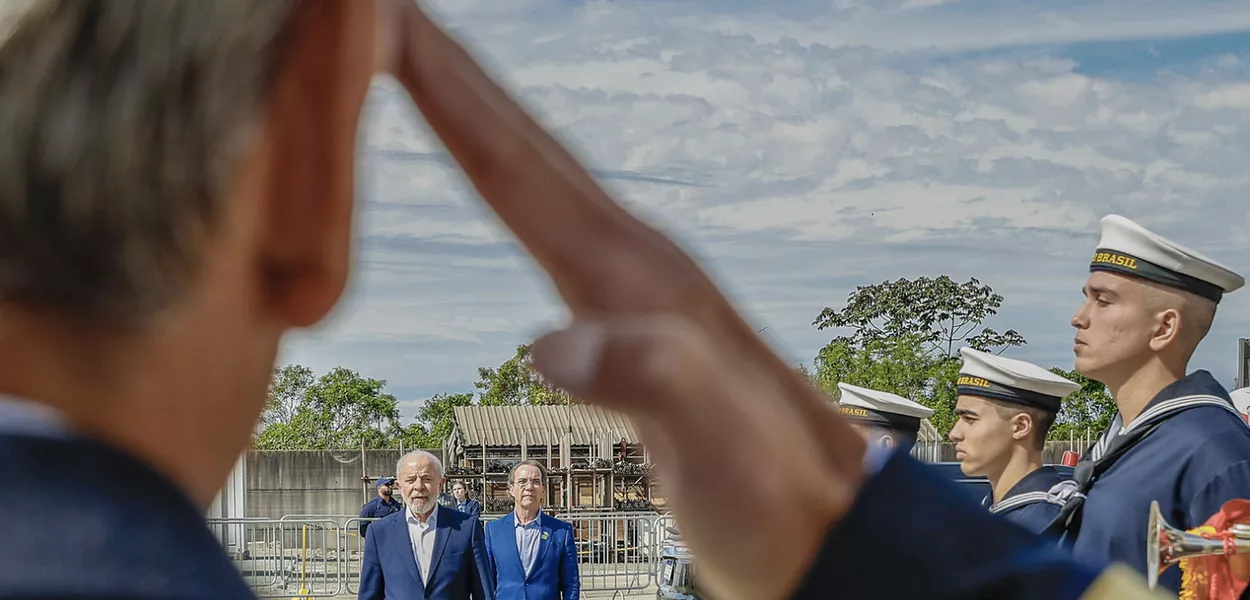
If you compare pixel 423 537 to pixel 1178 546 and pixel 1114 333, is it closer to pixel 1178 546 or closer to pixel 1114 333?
pixel 1114 333

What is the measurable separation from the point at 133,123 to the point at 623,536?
14.5 metres

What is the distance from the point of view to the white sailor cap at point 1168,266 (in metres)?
4.71

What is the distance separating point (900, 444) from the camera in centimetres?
68

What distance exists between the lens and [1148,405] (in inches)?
175

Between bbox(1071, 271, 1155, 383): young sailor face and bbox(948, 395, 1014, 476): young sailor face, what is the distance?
1529 millimetres

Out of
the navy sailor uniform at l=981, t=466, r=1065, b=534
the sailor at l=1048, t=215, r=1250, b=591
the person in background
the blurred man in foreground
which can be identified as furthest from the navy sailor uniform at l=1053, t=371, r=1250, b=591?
the person in background

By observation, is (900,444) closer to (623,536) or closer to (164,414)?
(164,414)

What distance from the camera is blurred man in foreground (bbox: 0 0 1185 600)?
48 cm

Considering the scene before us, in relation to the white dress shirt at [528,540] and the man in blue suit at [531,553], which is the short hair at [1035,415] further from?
the white dress shirt at [528,540]

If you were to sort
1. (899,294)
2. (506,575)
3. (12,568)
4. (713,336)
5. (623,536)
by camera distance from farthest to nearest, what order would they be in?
1. (899,294)
2. (623,536)
3. (506,575)
4. (713,336)
5. (12,568)

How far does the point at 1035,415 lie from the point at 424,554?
3.44m

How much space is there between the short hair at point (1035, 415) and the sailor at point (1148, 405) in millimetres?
1104

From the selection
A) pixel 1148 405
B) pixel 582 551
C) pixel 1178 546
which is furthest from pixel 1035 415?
pixel 582 551

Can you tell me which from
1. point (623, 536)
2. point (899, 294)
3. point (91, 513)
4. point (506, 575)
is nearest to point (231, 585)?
point (91, 513)
